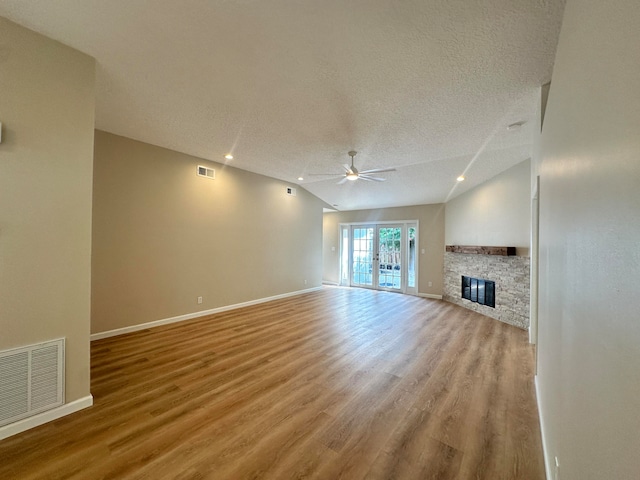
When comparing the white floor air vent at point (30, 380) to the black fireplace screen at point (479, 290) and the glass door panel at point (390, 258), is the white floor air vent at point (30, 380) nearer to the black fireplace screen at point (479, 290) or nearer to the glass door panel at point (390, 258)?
the black fireplace screen at point (479, 290)

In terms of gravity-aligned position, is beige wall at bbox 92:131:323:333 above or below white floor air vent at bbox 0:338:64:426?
above

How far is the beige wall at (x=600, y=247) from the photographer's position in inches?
22.0

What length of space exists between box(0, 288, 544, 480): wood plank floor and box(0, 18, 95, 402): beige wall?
22.7 inches

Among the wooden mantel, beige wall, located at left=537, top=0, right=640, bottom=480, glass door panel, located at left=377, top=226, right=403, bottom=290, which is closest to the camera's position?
beige wall, located at left=537, top=0, right=640, bottom=480

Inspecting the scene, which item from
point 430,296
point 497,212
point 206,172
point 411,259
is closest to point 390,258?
point 411,259

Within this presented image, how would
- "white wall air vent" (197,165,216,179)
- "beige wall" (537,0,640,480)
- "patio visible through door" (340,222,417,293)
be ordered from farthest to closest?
1. "patio visible through door" (340,222,417,293)
2. "white wall air vent" (197,165,216,179)
3. "beige wall" (537,0,640,480)

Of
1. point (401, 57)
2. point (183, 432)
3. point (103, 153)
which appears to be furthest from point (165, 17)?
point (183, 432)

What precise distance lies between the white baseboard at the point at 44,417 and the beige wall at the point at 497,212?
5.89 m

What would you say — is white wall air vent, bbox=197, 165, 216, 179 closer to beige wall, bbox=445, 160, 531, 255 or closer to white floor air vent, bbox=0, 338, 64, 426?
white floor air vent, bbox=0, 338, 64, 426

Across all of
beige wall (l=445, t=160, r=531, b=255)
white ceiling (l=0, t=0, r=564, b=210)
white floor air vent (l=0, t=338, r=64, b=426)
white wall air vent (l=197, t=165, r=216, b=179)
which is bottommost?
white floor air vent (l=0, t=338, r=64, b=426)

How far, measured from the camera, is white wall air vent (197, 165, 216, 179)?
4682 mm

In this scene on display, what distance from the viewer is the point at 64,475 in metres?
1.54

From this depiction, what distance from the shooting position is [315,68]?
2234 millimetres

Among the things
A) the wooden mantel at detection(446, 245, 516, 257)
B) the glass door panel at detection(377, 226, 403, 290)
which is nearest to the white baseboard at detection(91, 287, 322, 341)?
the glass door panel at detection(377, 226, 403, 290)
